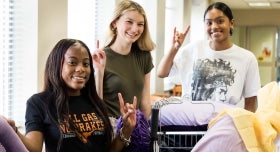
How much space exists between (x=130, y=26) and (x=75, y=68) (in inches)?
26.6

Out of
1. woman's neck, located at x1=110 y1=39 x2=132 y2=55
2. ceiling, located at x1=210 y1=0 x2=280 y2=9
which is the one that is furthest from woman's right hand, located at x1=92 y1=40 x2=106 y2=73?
ceiling, located at x1=210 y1=0 x2=280 y2=9

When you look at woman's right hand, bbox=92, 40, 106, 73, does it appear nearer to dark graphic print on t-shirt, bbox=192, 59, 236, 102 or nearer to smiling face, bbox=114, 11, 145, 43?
smiling face, bbox=114, 11, 145, 43

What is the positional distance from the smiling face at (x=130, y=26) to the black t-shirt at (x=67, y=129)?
2.15 ft

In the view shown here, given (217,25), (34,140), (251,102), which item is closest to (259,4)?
(251,102)

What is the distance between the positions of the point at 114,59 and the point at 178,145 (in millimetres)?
572

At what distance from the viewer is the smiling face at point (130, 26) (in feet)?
7.52

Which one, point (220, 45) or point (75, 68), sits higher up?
point (220, 45)

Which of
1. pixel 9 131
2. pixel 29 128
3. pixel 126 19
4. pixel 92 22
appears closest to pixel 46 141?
pixel 29 128

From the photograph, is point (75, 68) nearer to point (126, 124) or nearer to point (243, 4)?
point (126, 124)

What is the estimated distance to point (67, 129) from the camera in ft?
5.39

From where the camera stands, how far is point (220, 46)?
102 inches

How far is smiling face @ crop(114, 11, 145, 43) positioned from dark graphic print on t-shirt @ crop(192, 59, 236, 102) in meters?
0.47

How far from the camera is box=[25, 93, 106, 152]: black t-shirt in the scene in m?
1.62

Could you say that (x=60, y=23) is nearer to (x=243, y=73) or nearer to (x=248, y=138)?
(x=243, y=73)
